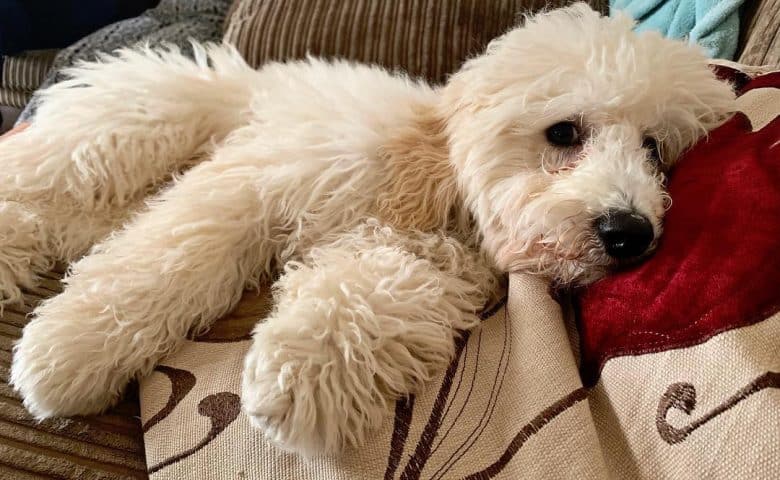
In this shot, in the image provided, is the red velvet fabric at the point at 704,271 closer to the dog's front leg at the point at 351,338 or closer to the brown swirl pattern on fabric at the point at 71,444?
the dog's front leg at the point at 351,338

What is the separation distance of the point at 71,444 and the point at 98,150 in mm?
643

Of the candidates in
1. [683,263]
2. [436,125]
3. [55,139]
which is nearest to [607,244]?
[683,263]

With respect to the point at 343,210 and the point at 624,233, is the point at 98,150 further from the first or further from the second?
the point at 624,233

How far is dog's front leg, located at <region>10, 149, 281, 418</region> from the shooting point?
0.91m

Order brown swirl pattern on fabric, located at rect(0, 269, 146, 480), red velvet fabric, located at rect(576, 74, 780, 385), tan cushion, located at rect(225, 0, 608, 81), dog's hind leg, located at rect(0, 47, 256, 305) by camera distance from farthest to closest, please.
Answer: tan cushion, located at rect(225, 0, 608, 81), dog's hind leg, located at rect(0, 47, 256, 305), brown swirl pattern on fabric, located at rect(0, 269, 146, 480), red velvet fabric, located at rect(576, 74, 780, 385)

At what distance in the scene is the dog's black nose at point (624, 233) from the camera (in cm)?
87

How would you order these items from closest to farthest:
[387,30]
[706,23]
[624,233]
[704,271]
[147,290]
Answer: [704,271] → [624,233] → [147,290] → [706,23] → [387,30]

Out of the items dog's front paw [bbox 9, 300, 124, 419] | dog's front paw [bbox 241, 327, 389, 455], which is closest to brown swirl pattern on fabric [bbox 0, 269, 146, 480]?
dog's front paw [bbox 9, 300, 124, 419]

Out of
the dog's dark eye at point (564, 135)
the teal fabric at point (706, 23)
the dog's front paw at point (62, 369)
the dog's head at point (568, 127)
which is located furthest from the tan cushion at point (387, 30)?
the dog's front paw at point (62, 369)

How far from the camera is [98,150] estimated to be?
4.27 ft

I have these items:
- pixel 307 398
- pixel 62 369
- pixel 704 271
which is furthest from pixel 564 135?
pixel 62 369

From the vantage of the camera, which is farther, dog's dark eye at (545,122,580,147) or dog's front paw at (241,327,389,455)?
dog's dark eye at (545,122,580,147)

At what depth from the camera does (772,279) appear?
704mm

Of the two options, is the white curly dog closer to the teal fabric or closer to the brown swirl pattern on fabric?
the brown swirl pattern on fabric
